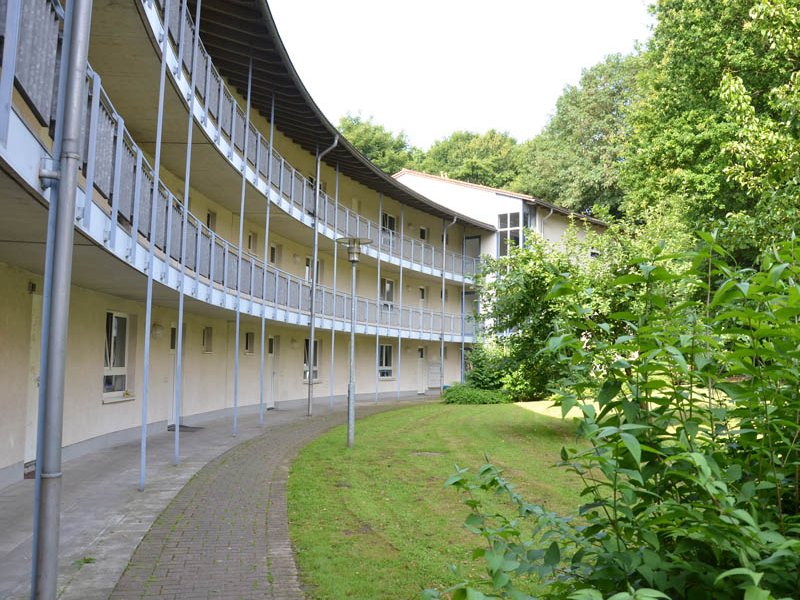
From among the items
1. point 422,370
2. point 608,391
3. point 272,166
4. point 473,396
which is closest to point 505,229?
point 422,370

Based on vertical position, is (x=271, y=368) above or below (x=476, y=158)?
below

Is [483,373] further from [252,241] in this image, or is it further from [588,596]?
[588,596]

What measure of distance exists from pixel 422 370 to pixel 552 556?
34.9 m

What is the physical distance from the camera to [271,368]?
2459cm

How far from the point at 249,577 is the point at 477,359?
Result: 2487cm

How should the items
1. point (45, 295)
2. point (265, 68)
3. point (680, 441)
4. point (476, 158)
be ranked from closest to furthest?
point (680, 441)
point (45, 295)
point (265, 68)
point (476, 158)

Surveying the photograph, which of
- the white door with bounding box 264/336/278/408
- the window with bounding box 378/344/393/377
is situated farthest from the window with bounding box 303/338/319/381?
the window with bounding box 378/344/393/377

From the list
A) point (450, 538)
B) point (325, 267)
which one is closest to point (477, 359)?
point (325, 267)

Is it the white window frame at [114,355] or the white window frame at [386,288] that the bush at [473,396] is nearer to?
the white window frame at [386,288]

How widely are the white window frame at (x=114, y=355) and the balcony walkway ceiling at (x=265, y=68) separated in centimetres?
667

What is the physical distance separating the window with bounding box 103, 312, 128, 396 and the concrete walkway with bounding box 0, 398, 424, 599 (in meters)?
1.64

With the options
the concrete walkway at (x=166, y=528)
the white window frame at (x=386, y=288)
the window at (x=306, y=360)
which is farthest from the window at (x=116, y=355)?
the white window frame at (x=386, y=288)

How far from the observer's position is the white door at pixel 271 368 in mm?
24275

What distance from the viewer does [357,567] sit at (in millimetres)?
6250
